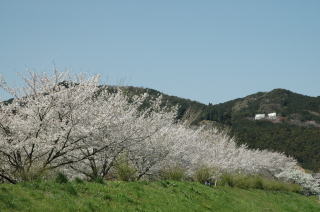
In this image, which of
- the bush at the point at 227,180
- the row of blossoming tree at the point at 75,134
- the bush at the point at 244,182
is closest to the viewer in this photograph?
the row of blossoming tree at the point at 75,134

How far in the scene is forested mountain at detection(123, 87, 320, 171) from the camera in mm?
94125

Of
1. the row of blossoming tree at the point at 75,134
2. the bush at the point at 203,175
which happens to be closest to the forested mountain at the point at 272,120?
the row of blossoming tree at the point at 75,134

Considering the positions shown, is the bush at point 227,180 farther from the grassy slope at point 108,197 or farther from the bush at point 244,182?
the grassy slope at point 108,197

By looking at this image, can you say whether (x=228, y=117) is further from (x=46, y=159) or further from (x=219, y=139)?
(x=46, y=159)

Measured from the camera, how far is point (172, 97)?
138125 mm

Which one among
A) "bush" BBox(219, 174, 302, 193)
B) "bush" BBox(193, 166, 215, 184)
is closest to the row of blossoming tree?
"bush" BBox(193, 166, 215, 184)

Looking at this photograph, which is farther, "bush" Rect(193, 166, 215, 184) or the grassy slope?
"bush" Rect(193, 166, 215, 184)

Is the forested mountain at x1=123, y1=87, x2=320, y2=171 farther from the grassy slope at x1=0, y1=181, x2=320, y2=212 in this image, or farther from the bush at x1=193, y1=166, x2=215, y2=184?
the grassy slope at x1=0, y1=181, x2=320, y2=212

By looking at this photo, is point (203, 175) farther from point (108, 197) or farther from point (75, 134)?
point (108, 197)

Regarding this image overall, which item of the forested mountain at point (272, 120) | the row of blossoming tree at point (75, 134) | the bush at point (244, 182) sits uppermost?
the forested mountain at point (272, 120)

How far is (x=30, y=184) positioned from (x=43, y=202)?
138 cm

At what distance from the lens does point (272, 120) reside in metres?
133

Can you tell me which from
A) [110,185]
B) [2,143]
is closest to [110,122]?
[2,143]

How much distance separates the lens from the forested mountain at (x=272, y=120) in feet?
309
